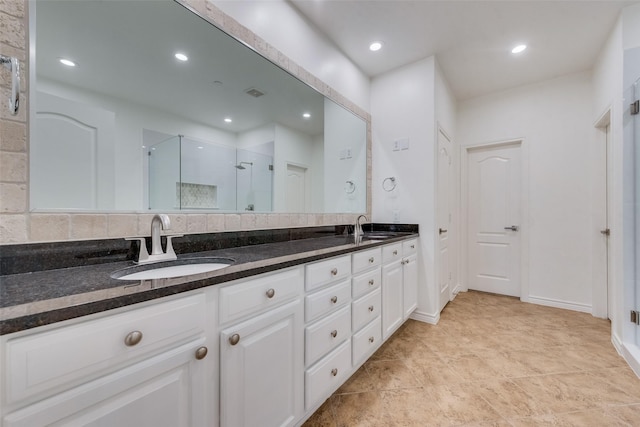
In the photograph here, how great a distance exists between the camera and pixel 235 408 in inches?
36.0

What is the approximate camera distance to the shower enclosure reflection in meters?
1.29

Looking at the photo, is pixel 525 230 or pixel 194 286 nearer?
pixel 194 286

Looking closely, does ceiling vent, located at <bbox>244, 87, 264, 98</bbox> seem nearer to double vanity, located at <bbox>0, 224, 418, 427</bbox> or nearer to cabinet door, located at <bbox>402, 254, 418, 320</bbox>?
double vanity, located at <bbox>0, 224, 418, 427</bbox>

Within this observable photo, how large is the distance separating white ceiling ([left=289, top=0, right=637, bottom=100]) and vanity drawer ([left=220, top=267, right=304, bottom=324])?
2053 millimetres

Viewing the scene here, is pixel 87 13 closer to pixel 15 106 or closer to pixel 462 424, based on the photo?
pixel 15 106

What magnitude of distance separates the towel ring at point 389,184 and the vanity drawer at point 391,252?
799 millimetres

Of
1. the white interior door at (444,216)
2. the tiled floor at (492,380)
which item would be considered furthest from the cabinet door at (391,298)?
the white interior door at (444,216)

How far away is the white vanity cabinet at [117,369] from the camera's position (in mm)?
534

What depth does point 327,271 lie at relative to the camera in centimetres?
135

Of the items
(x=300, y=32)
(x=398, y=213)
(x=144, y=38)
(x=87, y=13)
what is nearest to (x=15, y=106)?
(x=87, y=13)

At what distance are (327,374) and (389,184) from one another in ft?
6.51

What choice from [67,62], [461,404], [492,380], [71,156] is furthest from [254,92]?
[492,380]

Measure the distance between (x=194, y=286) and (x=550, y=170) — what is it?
3859mm

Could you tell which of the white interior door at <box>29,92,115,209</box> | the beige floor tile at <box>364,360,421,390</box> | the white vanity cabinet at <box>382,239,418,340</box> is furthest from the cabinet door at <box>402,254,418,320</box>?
the white interior door at <box>29,92,115,209</box>
